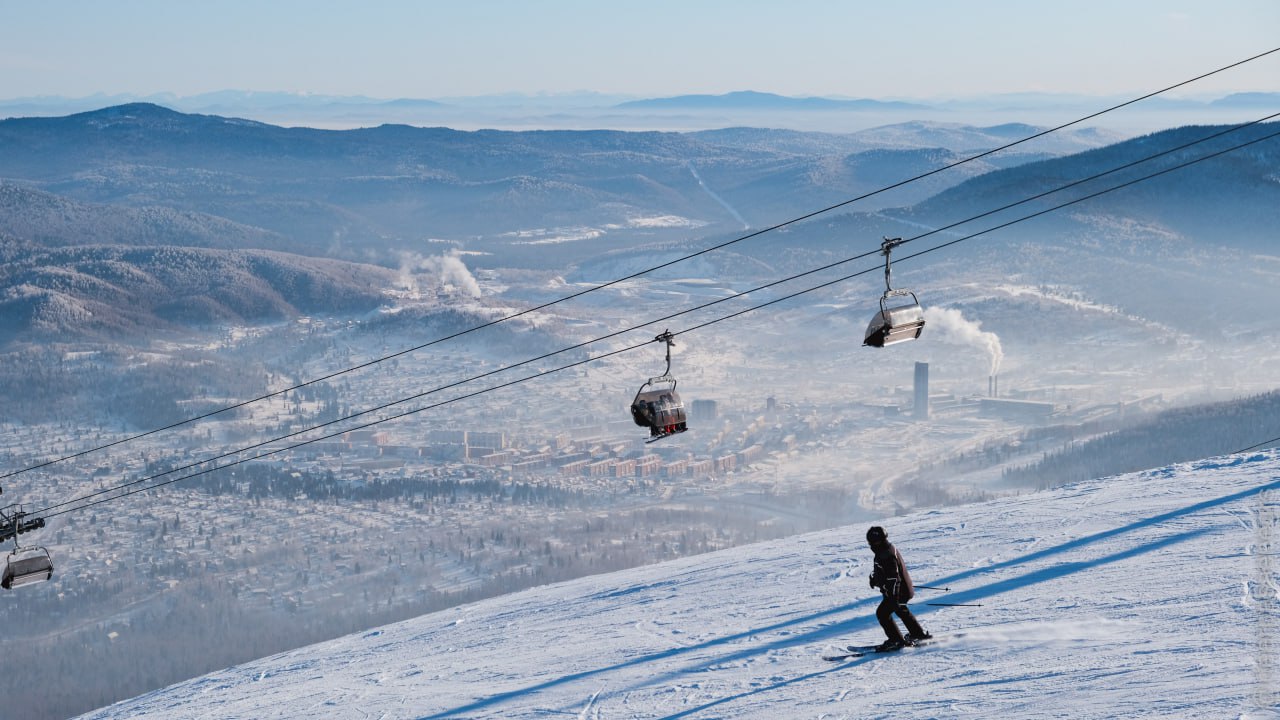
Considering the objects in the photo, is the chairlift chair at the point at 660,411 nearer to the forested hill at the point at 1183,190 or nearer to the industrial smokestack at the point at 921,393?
the industrial smokestack at the point at 921,393

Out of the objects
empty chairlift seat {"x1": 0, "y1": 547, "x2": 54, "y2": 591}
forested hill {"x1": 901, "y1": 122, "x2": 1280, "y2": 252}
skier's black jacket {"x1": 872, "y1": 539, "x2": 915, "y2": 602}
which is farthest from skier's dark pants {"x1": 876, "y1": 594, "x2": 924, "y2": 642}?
forested hill {"x1": 901, "y1": 122, "x2": 1280, "y2": 252}

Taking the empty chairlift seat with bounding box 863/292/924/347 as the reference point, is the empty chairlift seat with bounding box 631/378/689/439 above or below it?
below

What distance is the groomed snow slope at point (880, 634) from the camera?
1326 centimetres

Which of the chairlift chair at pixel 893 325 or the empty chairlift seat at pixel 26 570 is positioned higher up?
the chairlift chair at pixel 893 325

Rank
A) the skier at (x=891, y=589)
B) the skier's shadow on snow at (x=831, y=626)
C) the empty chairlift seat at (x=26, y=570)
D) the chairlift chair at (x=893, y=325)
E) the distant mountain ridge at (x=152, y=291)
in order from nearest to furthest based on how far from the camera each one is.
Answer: the skier at (x=891, y=589), the chairlift chair at (x=893, y=325), the skier's shadow on snow at (x=831, y=626), the empty chairlift seat at (x=26, y=570), the distant mountain ridge at (x=152, y=291)

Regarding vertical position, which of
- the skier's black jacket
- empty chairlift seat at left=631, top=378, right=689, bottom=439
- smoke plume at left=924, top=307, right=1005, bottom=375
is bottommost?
smoke plume at left=924, top=307, right=1005, bottom=375

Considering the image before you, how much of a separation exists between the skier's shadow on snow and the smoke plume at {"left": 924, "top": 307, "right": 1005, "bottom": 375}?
366ft

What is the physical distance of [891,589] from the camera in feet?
46.1

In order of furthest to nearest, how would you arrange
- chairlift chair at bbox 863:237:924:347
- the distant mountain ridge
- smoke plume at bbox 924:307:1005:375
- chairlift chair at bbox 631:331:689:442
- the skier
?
the distant mountain ridge, smoke plume at bbox 924:307:1005:375, chairlift chair at bbox 631:331:689:442, chairlift chair at bbox 863:237:924:347, the skier

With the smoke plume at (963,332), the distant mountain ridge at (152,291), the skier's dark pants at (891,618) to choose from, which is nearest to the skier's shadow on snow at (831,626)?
the skier's dark pants at (891,618)

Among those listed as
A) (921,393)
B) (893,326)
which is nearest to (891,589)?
(893,326)

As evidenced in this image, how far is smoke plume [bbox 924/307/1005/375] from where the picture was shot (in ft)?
440

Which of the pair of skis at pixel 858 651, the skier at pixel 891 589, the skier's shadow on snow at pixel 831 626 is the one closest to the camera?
the skier at pixel 891 589

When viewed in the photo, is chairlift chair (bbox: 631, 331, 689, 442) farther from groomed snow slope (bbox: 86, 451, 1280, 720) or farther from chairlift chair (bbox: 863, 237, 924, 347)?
chairlift chair (bbox: 863, 237, 924, 347)
